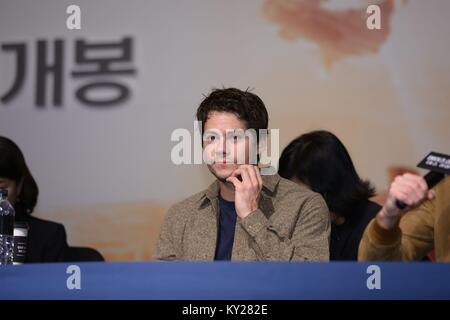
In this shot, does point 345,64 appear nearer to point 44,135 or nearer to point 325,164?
point 325,164

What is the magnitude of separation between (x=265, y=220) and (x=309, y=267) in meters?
0.58

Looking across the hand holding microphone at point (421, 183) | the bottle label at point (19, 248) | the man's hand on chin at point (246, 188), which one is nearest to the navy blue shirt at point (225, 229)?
the man's hand on chin at point (246, 188)

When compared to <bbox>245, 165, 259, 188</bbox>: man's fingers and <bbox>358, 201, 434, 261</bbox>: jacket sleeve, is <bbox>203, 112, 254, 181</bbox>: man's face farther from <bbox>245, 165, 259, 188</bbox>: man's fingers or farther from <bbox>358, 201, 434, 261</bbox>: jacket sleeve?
<bbox>358, 201, 434, 261</bbox>: jacket sleeve

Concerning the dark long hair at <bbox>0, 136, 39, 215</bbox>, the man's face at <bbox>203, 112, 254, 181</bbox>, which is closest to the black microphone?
the man's face at <bbox>203, 112, 254, 181</bbox>

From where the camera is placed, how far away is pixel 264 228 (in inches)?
80.0

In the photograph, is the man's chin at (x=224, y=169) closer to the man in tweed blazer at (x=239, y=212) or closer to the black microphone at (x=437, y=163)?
the man in tweed blazer at (x=239, y=212)

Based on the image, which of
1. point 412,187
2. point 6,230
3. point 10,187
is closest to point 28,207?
point 10,187

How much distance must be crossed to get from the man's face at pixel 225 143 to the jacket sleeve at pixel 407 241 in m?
0.46

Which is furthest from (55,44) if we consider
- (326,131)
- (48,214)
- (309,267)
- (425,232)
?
(309,267)

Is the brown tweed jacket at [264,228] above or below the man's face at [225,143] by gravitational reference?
below

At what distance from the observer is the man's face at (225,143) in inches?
86.0
